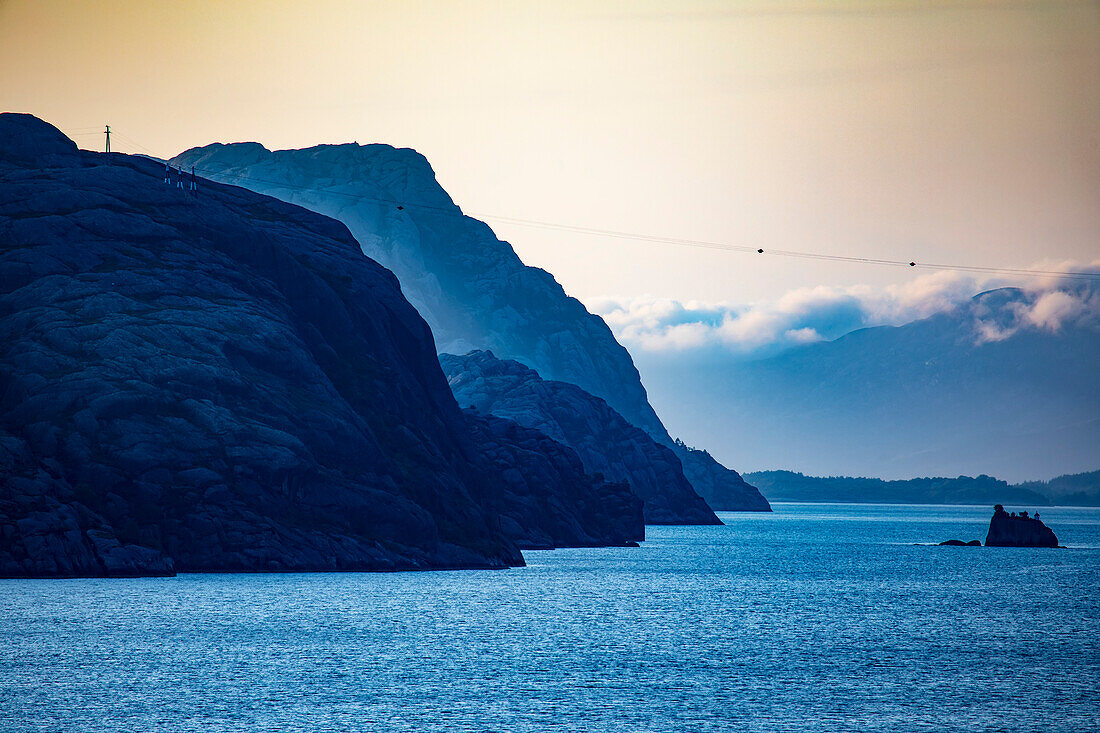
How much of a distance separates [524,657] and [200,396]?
5994 centimetres

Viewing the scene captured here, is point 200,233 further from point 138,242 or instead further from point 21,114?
point 21,114

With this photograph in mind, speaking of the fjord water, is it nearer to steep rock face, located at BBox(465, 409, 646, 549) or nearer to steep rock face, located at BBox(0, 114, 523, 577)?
steep rock face, located at BBox(0, 114, 523, 577)

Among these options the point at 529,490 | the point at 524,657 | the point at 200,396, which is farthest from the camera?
the point at 529,490

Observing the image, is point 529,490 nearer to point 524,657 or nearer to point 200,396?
point 200,396

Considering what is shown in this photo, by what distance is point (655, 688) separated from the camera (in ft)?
221

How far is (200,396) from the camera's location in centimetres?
12356

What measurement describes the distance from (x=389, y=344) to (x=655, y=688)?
9794 centimetres

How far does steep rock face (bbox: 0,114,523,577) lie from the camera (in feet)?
360

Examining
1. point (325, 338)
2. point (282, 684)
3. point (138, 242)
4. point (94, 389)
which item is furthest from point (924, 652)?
point (138, 242)

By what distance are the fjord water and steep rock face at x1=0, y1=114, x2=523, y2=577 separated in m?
5.87

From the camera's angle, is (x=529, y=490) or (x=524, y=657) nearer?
(x=524, y=657)

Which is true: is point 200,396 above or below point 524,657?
above

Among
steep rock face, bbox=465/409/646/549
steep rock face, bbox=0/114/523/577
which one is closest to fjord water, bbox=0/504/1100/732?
steep rock face, bbox=0/114/523/577

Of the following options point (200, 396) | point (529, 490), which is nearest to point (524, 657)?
point (200, 396)
